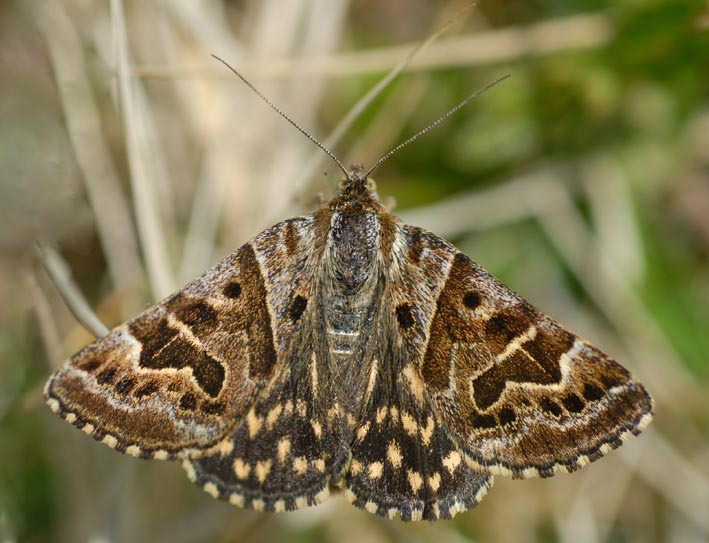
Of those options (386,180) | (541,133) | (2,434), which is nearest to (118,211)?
(2,434)

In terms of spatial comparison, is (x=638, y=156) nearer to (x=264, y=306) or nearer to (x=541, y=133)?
(x=541, y=133)

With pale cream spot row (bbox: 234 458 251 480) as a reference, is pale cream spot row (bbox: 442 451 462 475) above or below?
below

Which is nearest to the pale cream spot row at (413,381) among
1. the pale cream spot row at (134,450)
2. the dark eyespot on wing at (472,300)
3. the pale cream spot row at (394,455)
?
the pale cream spot row at (394,455)

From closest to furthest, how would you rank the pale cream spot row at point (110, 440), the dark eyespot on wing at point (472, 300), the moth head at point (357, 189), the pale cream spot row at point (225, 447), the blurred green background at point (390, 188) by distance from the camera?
1. the pale cream spot row at point (110, 440)
2. the pale cream spot row at point (225, 447)
3. the dark eyespot on wing at point (472, 300)
4. the moth head at point (357, 189)
5. the blurred green background at point (390, 188)

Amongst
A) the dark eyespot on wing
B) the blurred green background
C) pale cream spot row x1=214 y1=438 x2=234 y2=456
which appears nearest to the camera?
pale cream spot row x1=214 y1=438 x2=234 y2=456

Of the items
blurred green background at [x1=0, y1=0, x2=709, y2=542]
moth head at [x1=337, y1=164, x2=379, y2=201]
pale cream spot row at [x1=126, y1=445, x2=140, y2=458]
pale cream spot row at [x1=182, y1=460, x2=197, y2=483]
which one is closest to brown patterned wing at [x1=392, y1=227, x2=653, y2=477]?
moth head at [x1=337, y1=164, x2=379, y2=201]

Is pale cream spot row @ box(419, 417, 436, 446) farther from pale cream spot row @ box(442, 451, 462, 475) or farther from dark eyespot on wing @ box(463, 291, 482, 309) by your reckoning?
dark eyespot on wing @ box(463, 291, 482, 309)

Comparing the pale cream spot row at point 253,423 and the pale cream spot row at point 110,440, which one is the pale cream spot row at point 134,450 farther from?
the pale cream spot row at point 253,423

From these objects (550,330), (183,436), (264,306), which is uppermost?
(264,306)

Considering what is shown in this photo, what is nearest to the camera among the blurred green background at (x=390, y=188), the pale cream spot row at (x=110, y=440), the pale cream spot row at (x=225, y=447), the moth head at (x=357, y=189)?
the pale cream spot row at (x=110, y=440)
